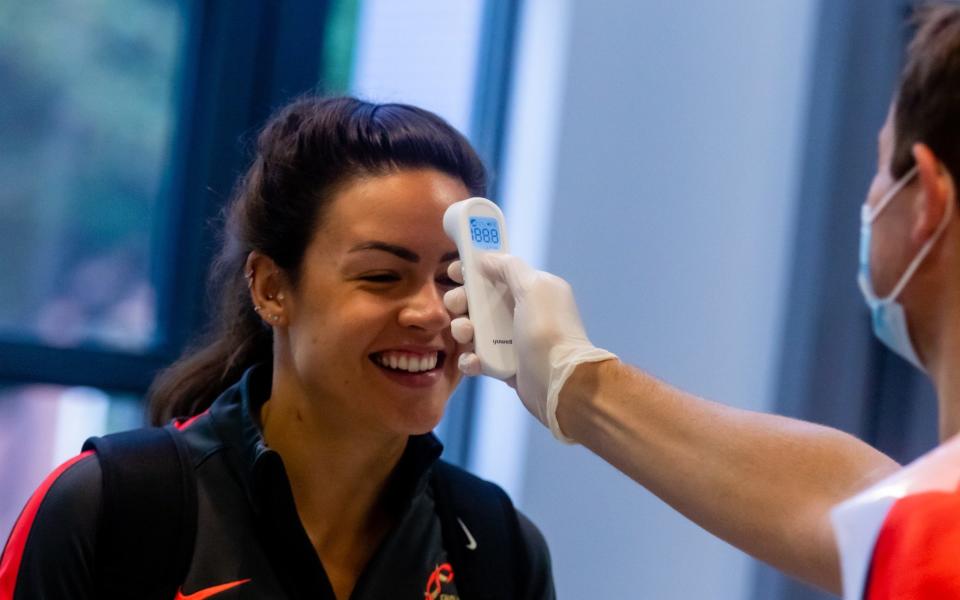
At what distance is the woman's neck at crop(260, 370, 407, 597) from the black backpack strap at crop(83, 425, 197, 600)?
177 mm

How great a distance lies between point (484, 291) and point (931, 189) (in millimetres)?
532

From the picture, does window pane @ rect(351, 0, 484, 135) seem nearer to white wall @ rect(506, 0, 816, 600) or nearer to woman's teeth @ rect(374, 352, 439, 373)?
white wall @ rect(506, 0, 816, 600)

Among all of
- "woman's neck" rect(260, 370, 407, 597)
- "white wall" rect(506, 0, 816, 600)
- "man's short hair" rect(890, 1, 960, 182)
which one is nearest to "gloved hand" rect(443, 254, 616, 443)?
"woman's neck" rect(260, 370, 407, 597)

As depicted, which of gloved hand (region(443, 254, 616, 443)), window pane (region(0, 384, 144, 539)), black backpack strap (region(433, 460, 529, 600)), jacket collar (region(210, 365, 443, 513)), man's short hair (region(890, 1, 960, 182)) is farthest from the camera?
window pane (region(0, 384, 144, 539))

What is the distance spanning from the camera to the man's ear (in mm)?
895

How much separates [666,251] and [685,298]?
4.7 inches

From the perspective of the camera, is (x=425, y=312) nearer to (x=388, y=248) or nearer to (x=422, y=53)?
(x=388, y=248)

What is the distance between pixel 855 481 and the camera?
1037mm

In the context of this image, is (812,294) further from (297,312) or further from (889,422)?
(297,312)

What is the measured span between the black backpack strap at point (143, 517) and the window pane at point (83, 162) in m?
0.98


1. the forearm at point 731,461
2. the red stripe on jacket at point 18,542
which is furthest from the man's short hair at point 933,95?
the red stripe on jacket at point 18,542

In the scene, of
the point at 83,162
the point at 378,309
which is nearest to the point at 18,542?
the point at 378,309

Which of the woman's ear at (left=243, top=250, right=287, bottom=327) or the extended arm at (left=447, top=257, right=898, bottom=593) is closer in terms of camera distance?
the extended arm at (left=447, top=257, right=898, bottom=593)

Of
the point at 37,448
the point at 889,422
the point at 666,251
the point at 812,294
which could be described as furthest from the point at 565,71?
the point at 37,448
